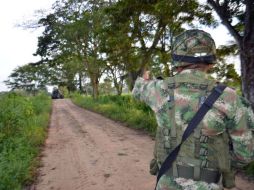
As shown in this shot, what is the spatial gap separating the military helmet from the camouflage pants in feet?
2.49

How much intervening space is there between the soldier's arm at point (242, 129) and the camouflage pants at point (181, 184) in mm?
276

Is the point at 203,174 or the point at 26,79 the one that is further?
the point at 26,79

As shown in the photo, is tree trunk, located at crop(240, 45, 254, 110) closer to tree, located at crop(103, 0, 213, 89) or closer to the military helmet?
tree, located at crop(103, 0, 213, 89)

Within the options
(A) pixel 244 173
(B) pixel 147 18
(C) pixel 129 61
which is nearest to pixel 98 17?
(C) pixel 129 61

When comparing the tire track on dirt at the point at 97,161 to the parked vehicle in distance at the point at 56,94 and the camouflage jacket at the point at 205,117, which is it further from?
the parked vehicle in distance at the point at 56,94

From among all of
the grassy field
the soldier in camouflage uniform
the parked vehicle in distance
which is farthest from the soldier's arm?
the parked vehicle in distance

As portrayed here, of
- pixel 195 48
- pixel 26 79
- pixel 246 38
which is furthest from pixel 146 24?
pixel 26 79

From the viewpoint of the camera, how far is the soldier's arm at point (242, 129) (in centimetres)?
213

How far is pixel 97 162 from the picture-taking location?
290 inches

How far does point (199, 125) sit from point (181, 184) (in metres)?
0.42

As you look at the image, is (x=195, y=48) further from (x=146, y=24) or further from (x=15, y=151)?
(x=146, y=24)

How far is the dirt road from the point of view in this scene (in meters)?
5.90

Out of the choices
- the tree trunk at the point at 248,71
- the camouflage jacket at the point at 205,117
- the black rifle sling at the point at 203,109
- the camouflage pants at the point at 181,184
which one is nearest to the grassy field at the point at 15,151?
the camouflage pants at the point at 181,184

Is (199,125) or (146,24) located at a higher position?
(146,24)
